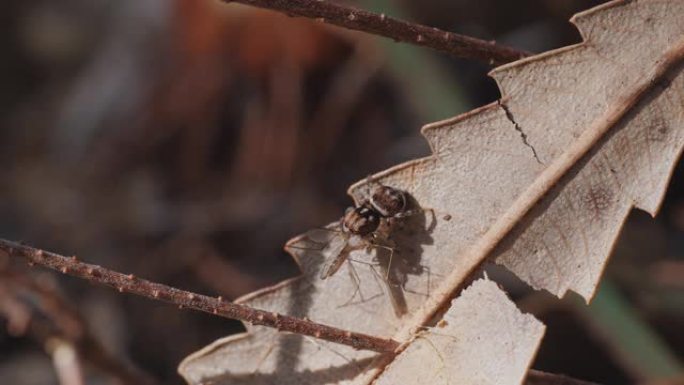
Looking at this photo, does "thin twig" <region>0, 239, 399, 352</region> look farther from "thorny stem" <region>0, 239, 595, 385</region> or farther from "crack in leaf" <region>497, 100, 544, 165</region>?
"crack in leaf" <region>497, 100, 544, 165</region>

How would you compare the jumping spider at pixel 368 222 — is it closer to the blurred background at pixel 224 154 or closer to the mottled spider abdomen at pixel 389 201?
the mottled spider abdomen at pixel 389 201

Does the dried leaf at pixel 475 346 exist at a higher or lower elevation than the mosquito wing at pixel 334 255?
lower

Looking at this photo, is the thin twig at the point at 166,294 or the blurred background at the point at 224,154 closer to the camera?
the thin twig at the point at 166,294

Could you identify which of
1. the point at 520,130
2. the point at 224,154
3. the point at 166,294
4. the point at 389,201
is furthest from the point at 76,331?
the point at 224,154

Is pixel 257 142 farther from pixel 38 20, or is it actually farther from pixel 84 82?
pixel 38 20

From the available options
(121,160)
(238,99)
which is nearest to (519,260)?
(238,99)

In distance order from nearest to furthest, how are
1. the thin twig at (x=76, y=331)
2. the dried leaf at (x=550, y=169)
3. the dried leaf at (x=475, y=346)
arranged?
the dried leaf at (x=475, y=346), the dried leaf at (x=550, y=169), the thin twig at (x=76, y=331)

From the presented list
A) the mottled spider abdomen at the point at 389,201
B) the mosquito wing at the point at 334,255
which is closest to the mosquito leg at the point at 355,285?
the mosquito wing at the point at 334,255

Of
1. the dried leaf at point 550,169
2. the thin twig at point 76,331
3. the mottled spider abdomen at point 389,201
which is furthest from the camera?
the thin twig at point 76,331

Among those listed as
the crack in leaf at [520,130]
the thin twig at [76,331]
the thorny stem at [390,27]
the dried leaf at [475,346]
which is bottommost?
the thin twig at [76,331]
